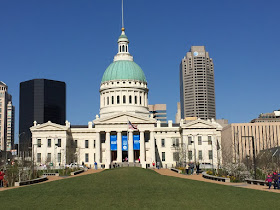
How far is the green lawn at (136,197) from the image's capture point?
3183cm

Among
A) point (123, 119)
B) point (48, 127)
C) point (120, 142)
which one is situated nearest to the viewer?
point (120, 142)

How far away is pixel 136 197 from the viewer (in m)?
35.6

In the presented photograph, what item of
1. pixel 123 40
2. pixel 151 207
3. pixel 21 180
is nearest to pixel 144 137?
pixel 123 40

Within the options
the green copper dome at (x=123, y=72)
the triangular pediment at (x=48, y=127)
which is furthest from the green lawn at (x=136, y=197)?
the green copper dome at (x=123, y=72)

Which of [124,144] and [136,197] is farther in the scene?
[124,144]

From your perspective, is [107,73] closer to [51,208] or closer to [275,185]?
[275,185]

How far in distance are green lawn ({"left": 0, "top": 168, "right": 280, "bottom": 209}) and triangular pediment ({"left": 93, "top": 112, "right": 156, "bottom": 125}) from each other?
81411mm

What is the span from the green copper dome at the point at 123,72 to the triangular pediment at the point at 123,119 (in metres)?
21.2

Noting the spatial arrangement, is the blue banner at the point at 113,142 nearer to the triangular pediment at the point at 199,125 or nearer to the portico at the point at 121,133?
the portico at the point at 121,133

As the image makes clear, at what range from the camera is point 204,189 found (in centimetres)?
Result: 4125

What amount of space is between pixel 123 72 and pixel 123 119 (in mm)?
23984

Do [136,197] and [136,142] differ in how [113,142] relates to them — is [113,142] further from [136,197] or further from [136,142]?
[136,197]

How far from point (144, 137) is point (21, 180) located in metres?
76.5

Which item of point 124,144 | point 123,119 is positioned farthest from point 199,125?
point 124,144
